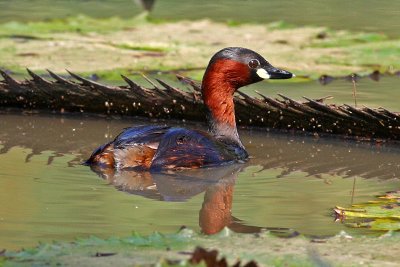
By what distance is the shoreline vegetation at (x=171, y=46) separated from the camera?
10.3 meters

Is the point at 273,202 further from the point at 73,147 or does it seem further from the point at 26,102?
the point at 26,102

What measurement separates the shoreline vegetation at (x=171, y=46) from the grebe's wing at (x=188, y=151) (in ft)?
7.63

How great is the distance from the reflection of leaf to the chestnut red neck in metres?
2.33

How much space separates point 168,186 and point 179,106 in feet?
6.46

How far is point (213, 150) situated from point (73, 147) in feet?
3.52

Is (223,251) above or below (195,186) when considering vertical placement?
above

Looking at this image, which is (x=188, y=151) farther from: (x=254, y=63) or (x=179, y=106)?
(x=179, y=106)

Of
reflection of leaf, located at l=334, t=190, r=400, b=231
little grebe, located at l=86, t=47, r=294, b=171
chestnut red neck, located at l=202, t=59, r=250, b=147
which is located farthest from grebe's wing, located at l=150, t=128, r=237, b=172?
reflection of leaf, located at l=334, t=190, r=400, b=231

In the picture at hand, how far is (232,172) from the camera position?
731 centimetres

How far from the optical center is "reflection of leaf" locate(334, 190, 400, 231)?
5339mm

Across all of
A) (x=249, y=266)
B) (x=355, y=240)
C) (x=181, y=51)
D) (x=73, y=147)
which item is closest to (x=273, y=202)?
(x=355, y=240)

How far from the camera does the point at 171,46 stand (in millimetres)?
11289

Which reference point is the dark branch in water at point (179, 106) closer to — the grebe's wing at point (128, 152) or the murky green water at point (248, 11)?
the grebe's wing at point (128, 152)

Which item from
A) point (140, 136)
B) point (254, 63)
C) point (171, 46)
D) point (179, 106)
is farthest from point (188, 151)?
point (171, 46)
